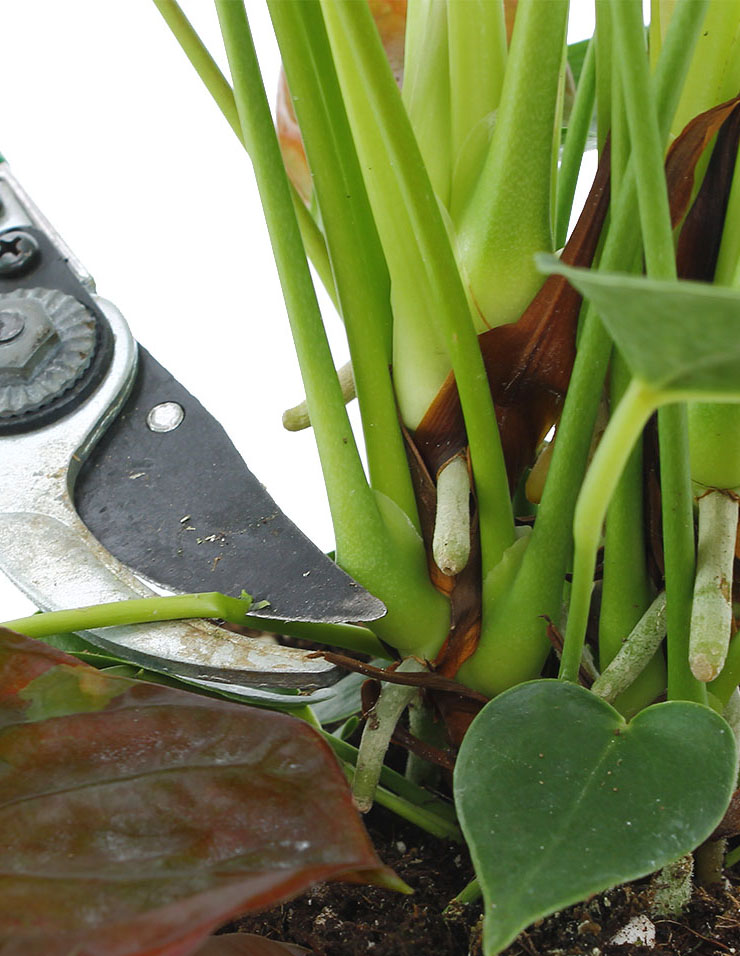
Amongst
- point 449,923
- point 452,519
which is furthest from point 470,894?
point 452,519

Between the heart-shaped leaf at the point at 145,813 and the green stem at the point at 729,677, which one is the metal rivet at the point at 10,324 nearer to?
the heart-shaped leaf at the point at 145,813

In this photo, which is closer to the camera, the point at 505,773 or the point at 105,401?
the point at 505,773

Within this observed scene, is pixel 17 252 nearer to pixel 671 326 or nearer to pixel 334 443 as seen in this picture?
pixel 334 443

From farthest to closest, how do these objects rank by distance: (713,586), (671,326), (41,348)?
(41,348)
(713,586)
(671,326)

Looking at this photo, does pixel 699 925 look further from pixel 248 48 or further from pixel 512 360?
pixel 248 48

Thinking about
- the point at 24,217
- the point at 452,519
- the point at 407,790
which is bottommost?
the point at 407,790

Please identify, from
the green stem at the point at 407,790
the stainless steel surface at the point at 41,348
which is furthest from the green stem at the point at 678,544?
the stainless steel surface at the point at 41,348

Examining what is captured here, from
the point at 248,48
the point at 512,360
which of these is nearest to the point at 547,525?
the point at 512,360

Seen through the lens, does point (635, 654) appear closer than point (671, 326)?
No
